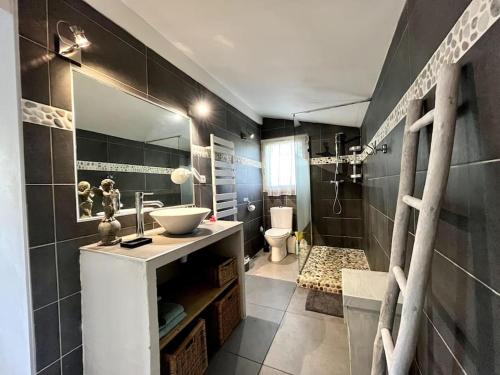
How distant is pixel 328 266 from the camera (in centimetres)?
275

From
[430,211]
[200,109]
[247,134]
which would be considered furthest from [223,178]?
[430,211]

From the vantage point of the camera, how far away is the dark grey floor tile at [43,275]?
3.23ft

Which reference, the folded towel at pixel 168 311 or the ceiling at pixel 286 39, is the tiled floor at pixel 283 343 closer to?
the folded towel at pixel 168 311

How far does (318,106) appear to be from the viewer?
109 inches

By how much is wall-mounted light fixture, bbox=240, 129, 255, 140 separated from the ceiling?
82cm

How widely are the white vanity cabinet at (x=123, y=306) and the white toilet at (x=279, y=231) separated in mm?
1986

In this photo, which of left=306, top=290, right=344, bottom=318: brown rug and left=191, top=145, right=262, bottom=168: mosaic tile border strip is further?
left=191, top=145, right=262, bottom=168: mosaic tile border strip

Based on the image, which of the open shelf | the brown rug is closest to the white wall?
the open shelf

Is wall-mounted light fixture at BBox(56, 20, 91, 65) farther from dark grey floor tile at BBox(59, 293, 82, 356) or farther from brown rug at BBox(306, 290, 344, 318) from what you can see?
brown rug at BBox(306, 290, 344, 318)

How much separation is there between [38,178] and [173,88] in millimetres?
1267

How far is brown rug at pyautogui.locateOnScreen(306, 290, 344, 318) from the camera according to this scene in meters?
1.95

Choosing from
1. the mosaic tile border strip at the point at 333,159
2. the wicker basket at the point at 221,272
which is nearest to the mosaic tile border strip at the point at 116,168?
the wicker basket at the point at 221,272

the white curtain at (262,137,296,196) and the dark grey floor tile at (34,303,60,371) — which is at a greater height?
the white curtain at (262,137,296,196)

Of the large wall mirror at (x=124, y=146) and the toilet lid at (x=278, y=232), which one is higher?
the large wall mirror at (x=124, y=146)
